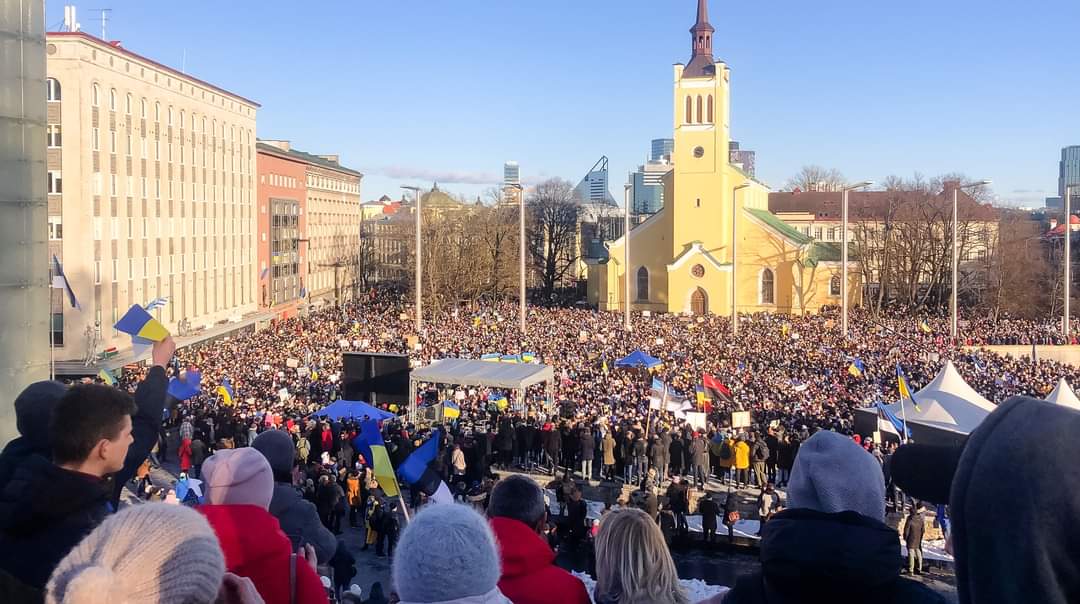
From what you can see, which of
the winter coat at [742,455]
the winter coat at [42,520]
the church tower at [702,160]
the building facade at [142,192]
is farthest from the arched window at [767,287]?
the winter coat at [42,520]

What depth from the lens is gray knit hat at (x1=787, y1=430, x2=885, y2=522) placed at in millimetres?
2137

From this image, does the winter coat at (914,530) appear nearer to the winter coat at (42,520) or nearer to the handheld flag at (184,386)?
the winter coat at (42,520)

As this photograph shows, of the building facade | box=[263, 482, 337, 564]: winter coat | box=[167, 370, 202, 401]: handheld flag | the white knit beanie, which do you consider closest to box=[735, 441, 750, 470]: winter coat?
box=[167, 370, 202, 401]: handheld flag

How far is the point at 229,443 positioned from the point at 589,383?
12492mm

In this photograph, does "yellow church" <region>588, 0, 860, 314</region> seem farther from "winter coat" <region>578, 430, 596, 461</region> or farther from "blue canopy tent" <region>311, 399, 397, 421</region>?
"winter coat" <region>578, 430, 596, 461</region>

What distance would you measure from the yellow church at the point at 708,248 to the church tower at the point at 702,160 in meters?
0.06

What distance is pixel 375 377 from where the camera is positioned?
20812mm

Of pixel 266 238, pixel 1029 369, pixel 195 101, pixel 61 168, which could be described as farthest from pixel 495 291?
pixel 1029 369

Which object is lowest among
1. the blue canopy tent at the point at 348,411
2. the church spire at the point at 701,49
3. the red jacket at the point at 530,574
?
the blue canopy tent at the point at 348,411

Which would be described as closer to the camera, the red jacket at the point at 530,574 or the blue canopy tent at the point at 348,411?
the red jacket at the point at 530,574

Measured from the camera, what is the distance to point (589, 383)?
80.8 ft

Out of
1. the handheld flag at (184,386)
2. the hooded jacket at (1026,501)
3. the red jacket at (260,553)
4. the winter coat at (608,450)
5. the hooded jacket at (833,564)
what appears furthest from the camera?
the winter coat at (608,450)

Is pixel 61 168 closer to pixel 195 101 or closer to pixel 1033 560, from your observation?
pixel 195 101

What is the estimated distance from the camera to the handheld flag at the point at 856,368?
79.0 ft
